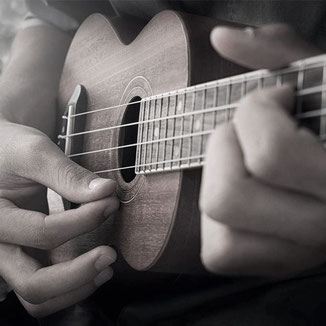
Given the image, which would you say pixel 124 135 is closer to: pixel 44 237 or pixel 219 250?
pixel 44 237

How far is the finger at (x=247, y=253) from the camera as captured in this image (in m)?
0.55

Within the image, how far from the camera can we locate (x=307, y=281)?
81 centimetres

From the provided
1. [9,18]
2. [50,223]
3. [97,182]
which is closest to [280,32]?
[97,182]

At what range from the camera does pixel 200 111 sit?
0.65m

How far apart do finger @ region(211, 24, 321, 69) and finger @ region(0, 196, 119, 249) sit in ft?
1.13

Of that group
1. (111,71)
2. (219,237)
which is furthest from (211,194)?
(111,71)

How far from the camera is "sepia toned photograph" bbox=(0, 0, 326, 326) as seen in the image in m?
0.51

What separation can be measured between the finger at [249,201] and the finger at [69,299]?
0.41m

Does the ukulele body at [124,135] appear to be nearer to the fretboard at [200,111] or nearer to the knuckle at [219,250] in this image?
the fretboard at [200,111]

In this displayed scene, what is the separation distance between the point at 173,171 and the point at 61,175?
8.3 inches

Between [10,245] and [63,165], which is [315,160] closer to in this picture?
[63,165]

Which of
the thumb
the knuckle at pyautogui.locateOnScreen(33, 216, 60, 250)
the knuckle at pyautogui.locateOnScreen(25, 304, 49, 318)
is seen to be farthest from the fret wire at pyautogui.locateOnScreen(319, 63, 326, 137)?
the knuckle at pyautogui.locateOnScreen(25, 304, 49, 318)

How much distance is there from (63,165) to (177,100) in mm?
234

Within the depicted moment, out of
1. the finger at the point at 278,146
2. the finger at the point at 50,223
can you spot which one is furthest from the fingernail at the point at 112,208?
the finger at the point at 278,146
